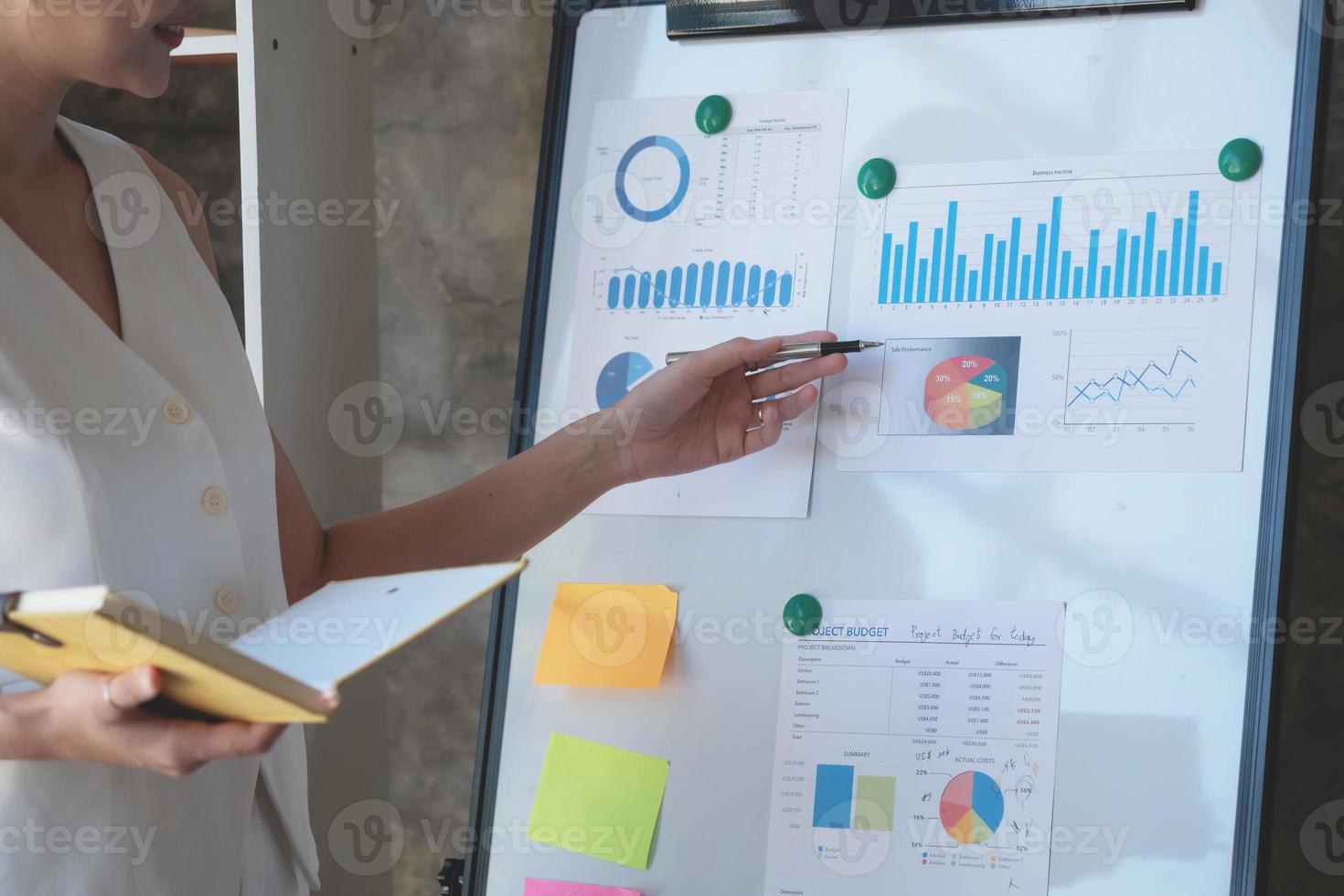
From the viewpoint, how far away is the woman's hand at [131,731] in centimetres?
71

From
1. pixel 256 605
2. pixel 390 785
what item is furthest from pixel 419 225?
pixel 256 605

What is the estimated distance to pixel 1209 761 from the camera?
110cm

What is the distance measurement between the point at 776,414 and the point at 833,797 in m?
0.37

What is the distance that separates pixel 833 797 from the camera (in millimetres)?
1201

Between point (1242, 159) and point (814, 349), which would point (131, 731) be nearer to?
point (814, 349)

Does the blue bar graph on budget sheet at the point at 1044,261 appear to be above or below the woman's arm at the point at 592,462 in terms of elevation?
above

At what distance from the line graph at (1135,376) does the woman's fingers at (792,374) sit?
0.22m

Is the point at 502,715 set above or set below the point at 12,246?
below

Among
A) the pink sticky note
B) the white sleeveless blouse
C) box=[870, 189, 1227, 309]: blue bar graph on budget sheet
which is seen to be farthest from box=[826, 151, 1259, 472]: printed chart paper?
the white sleeveless blouse

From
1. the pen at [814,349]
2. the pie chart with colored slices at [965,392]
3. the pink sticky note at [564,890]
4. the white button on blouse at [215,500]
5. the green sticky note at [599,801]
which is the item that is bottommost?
the pink sticky note at [564,890]

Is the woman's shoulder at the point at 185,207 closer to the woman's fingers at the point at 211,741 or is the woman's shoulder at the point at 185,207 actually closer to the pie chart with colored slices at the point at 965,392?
the woman's fingers at the point at 211,741

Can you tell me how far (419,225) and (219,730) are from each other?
1452 mm

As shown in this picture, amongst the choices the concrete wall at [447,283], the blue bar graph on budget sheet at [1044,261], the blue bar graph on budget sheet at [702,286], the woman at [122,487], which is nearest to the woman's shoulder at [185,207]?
the woman at [122,487]

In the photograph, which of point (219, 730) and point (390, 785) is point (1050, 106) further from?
point (390, 785)
